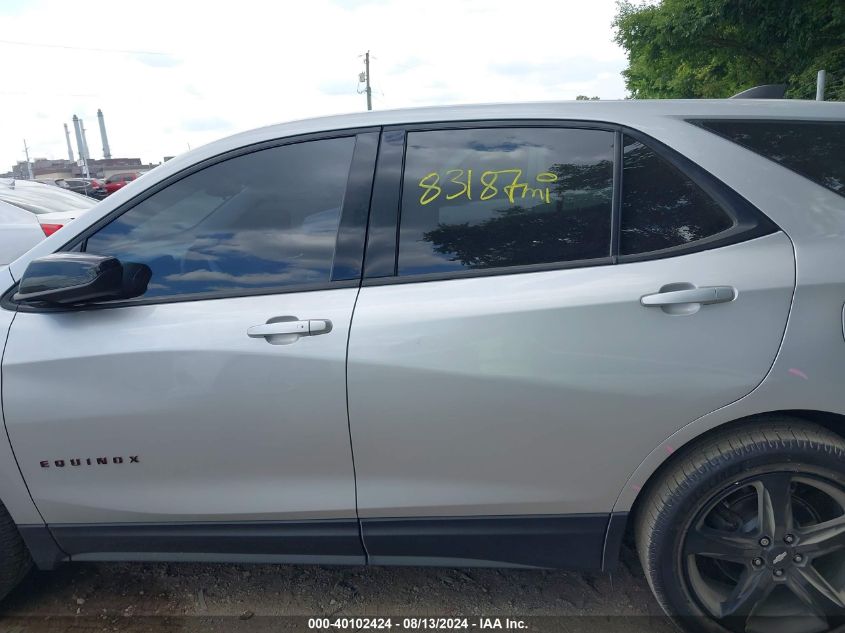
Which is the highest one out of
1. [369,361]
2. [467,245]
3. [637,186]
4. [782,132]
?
[782,132]

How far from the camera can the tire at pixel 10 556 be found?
2209 mm

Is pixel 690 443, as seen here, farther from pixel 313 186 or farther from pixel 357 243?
pixel 313 186

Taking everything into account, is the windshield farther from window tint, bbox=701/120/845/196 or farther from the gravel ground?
window tint, bbox=701/120/845/196

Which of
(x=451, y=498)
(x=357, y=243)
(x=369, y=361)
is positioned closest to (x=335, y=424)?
(x=369, y=361)

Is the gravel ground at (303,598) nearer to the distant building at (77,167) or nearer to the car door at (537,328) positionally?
the car door at (537,328)

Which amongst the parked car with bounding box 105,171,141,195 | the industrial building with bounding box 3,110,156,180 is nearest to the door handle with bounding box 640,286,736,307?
the parked car with bounding box 105,171,141,195

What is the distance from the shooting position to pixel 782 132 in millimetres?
1954

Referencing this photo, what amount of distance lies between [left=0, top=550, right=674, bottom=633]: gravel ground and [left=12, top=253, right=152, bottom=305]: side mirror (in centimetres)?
127

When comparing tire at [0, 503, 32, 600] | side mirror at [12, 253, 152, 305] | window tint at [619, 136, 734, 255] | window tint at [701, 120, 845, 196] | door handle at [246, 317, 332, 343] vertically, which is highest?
window tint at [701, 120, 845, 196]

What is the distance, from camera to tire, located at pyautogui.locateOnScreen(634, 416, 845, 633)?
1.86m

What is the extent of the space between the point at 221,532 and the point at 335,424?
0.60 meters

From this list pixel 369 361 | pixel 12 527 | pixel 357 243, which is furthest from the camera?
pixel 12 527

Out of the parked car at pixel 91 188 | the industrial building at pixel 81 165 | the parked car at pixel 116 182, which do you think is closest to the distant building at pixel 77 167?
the industrial building at pixel 81 165

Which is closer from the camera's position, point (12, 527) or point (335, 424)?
point (335, 424)
